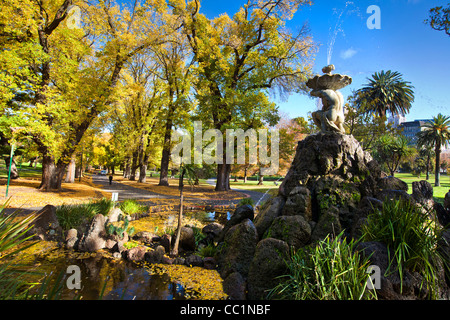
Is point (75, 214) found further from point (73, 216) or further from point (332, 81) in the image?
point (332, 81)

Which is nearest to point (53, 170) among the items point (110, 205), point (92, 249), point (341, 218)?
point (110, 205)

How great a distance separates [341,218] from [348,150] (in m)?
2.22

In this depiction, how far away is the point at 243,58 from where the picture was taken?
833 inches

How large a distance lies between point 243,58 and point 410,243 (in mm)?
20149

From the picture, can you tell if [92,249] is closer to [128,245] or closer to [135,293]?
[128,245]

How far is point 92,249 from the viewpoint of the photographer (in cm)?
671

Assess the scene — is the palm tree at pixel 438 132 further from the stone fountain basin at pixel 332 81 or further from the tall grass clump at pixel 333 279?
the tall grass clump at pixel 333 279

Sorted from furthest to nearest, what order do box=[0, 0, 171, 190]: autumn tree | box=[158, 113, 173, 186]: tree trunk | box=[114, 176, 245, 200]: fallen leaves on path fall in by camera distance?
box=[158, 113, 173, 186]: tree trunk → box=[114, 176, 245, 200]: fallen leaves on path → box=[0, 0, 171, 190]: autumn tree

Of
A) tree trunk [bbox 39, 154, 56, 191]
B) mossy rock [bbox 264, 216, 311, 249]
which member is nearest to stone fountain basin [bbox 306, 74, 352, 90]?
mossy rock [bbox 264, 216, 311, 249]

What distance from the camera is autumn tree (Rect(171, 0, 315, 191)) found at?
1895 cm

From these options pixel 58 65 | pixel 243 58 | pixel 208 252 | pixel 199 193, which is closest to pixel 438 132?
pixel 243 58

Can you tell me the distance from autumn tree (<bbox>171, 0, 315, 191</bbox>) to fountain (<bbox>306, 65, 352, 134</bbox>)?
10.6 m

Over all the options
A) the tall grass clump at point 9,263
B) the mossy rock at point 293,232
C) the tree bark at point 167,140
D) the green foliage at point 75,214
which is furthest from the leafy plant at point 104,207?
the tree bark at point 167,140

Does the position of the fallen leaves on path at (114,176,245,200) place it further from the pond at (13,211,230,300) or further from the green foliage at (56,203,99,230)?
the pond at (13,211,230,300)
